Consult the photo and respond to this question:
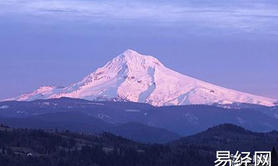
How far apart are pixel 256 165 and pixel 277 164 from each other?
4.92 m

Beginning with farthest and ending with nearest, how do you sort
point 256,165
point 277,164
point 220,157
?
point 220,157
point 256,165
point 277,164

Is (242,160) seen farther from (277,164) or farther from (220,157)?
(277,164)

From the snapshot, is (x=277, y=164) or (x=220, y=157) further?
(x=220, y=157)

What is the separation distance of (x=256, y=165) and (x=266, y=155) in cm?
358

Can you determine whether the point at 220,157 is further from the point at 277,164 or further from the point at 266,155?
the point at 277,164

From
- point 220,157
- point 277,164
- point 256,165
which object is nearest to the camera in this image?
point 277,164

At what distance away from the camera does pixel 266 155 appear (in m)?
56.9

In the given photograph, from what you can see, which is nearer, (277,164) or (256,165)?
(277,164)

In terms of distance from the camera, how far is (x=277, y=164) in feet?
159

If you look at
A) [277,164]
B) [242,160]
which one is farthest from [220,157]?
[277,164]

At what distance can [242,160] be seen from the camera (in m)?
56.0

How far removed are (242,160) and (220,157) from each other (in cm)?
242

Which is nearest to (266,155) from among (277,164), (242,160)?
(242,160)
